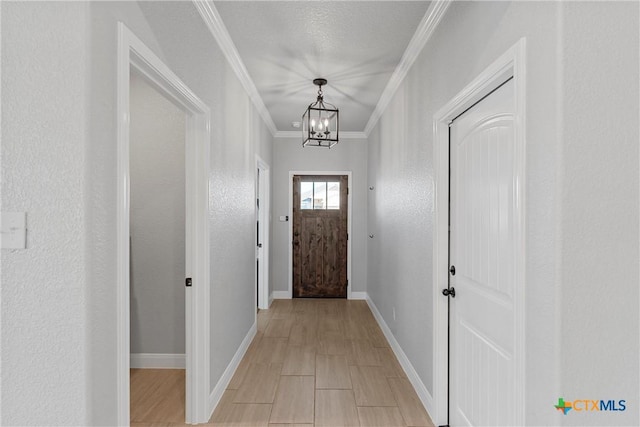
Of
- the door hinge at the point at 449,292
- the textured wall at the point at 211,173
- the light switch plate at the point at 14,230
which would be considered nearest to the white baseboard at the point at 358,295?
the textured wall at the point at 211,173

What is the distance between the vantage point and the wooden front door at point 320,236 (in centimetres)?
591

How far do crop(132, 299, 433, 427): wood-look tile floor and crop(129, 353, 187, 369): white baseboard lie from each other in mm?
514

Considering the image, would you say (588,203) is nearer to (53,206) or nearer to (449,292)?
(449,292)

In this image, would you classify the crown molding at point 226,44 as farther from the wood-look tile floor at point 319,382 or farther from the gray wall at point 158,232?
the wood-look tile floor at point 319,382

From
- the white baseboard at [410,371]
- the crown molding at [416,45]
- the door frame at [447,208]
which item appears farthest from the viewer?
the white baseboard at [410,371]

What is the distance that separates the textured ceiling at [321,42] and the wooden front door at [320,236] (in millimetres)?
1954

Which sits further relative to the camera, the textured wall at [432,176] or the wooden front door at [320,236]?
the wooden front door at [320,236]

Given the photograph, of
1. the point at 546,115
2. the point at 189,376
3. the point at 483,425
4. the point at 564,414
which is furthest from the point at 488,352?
the point at 189,376

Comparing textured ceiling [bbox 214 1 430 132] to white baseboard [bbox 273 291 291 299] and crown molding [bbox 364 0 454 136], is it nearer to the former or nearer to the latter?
crown molding [bbox 364 0 454 136]

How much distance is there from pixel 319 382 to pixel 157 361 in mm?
1423

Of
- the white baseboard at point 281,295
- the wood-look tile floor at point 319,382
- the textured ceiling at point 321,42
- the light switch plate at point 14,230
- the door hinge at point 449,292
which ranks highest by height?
the textured ceiling at point 321,42

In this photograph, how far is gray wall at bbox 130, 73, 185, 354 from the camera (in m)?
3.28

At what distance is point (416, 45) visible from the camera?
272cm

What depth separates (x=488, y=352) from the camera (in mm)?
1820
